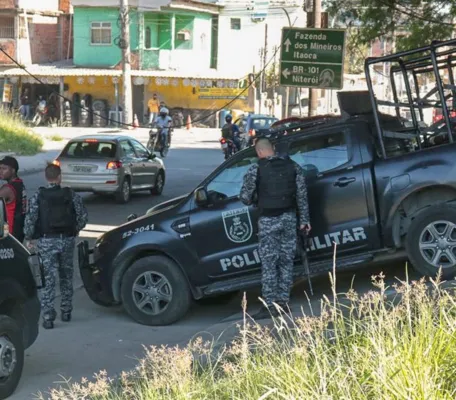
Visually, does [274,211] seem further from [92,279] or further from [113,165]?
[113,165]

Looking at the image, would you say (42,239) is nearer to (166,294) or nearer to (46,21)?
(166,294)

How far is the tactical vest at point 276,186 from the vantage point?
357 inches

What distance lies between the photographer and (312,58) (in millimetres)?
17859

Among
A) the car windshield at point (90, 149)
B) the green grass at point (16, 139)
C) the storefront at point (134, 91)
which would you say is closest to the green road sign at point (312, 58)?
the car windshield at point (90, 149)

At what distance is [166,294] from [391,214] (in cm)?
249

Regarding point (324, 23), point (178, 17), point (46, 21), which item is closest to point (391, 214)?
point (324, 23)

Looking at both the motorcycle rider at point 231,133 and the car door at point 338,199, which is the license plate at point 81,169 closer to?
the motorcycle rider at point 231,133

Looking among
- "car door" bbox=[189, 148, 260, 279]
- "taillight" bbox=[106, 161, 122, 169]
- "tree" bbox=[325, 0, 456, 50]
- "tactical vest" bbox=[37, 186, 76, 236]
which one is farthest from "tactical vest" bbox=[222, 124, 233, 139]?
"tactical vest" bbox=[37, 186, 76, 236]

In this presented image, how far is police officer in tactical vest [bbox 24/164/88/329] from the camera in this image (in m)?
9.69

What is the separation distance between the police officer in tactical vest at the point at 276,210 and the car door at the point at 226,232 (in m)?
0.60

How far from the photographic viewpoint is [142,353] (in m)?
8.71

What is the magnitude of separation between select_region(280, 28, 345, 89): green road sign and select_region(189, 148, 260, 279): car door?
793 centimetres

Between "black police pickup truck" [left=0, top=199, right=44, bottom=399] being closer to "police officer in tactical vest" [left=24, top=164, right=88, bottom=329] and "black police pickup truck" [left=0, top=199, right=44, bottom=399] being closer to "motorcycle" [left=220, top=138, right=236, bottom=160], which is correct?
"police officer in tactical vest" [left=24, top=164, right=88, bottom=329]

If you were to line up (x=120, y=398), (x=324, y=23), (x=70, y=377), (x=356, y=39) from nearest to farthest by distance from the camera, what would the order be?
1. (x=120, y=398)
2. (x=70, y=377)
3. (x=356, y=39)
4. (x=324, y=23)
